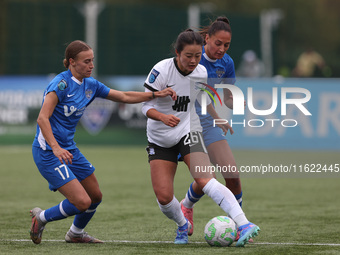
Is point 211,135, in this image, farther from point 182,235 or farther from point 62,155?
point 62,155

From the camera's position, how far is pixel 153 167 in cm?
695

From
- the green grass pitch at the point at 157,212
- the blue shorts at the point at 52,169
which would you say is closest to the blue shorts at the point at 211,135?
the green grass pitch at the point at 157,212

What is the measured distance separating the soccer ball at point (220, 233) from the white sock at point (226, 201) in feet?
0.71

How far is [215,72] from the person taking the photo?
7.51 meters

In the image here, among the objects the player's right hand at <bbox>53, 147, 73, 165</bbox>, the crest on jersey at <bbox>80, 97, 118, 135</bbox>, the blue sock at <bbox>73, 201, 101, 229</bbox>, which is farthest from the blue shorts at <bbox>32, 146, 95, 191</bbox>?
the crest on jersey at <bbox>80, 97, 118, 135</bbox>

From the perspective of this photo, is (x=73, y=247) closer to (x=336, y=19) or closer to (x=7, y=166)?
(x=7, y=166)

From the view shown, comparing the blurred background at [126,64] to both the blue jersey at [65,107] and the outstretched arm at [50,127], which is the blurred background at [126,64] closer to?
the blue jersey at [65,107]

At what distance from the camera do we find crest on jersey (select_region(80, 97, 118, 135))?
18531mm

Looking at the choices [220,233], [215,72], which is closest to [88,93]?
[215,72]

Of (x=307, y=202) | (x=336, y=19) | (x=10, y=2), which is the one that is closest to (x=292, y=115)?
(x=307, y=202)

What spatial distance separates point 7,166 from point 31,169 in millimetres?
635

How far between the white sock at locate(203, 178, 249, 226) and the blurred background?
10.9 metres

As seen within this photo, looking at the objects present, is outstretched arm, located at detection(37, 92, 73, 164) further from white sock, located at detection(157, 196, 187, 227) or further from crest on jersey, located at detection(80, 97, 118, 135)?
crest on jersey, located at detection(80, 97, 118, 135)

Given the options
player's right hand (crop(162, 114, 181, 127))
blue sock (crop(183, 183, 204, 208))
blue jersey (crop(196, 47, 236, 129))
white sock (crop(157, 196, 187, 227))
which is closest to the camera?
player's right hand (crop(162, 114, 181, 127))
